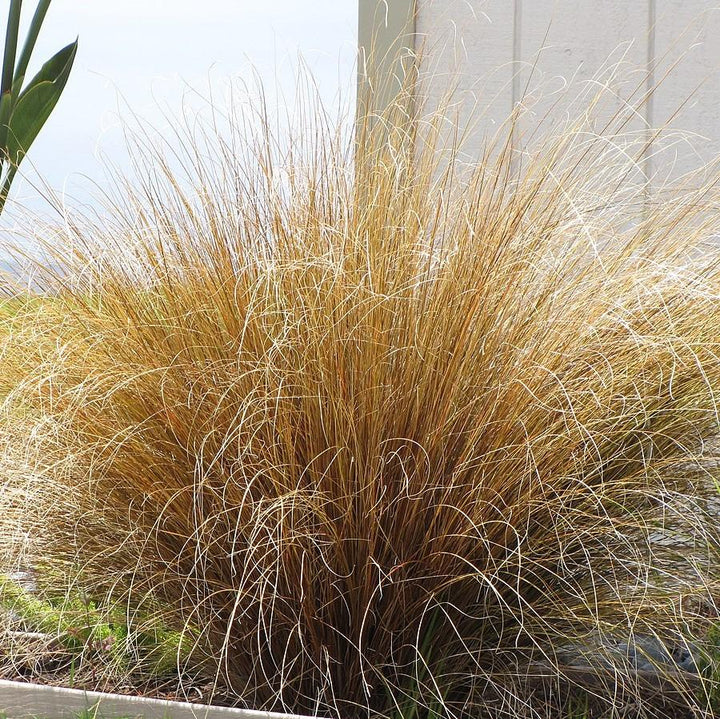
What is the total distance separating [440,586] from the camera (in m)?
1.34

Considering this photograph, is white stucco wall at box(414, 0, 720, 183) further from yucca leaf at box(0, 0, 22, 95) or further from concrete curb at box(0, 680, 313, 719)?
concrete curb at box(0, 680, 313, 719)

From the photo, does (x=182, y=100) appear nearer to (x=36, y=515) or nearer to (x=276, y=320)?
(x=276, y=320)

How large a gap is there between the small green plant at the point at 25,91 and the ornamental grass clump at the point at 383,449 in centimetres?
98

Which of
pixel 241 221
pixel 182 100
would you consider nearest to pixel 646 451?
pixel 241 221

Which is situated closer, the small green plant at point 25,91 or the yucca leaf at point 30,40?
the small green plant at point 25,91

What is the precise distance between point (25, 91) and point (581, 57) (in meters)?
1.55

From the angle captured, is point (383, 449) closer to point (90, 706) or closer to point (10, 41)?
point (90, 706)

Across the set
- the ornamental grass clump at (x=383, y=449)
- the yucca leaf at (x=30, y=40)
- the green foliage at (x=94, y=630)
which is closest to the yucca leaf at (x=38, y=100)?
the yucca leaf at (x=30, y=40)

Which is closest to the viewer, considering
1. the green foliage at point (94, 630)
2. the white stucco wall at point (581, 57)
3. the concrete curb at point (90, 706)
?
the concrete curb at point (90, 706)

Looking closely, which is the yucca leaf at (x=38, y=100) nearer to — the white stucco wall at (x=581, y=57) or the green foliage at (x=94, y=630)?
the white stucco wall at (x=581, y=57)

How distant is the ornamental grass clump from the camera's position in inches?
53.4

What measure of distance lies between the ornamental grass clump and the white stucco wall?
1057 mm

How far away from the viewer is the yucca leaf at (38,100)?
92.3 inches

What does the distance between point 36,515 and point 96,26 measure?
687 inches
